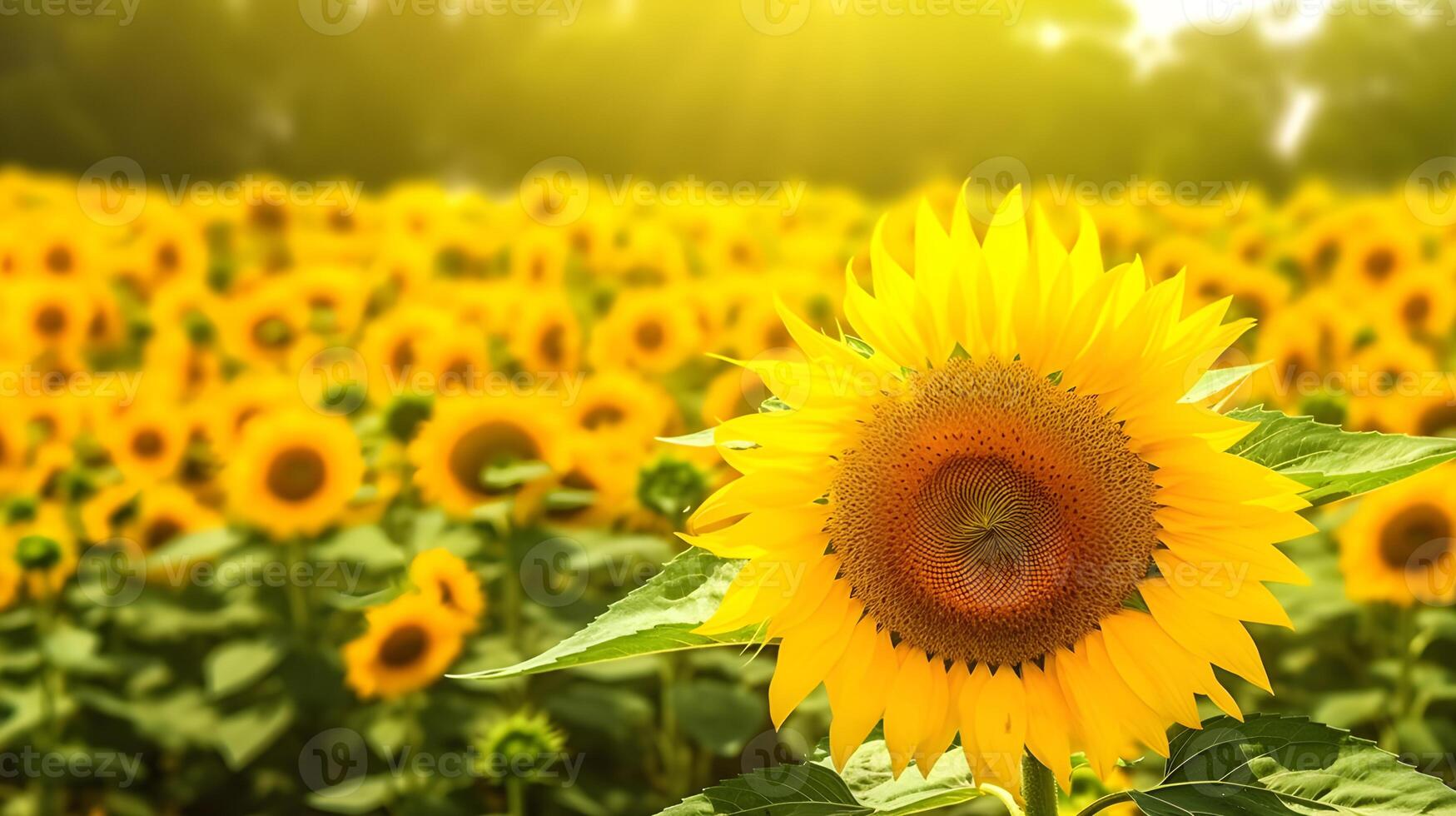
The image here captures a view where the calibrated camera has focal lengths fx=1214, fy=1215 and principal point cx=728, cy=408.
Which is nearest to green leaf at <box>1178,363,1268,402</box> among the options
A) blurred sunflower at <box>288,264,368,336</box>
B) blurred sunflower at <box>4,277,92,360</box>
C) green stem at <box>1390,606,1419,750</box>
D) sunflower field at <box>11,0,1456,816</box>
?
sunflower field at <box>11,0,1456,816</box>

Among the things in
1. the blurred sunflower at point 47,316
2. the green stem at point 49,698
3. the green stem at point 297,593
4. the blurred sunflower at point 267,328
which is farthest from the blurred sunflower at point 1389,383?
the blurred sunflower at point 47,316

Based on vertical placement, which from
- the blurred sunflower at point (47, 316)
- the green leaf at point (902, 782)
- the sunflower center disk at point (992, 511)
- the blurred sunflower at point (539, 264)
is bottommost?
the green leaf at point (902, 782)

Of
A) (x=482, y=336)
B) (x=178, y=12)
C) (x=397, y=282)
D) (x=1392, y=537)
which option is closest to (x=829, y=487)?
(x=1392, y=537)

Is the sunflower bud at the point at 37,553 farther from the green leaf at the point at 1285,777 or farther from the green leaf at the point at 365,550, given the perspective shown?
the green leaf at the point at 1285,777

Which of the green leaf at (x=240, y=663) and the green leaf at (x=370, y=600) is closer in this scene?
the green leaf at (x=370, y=600)

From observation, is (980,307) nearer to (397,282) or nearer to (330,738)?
(330,738)

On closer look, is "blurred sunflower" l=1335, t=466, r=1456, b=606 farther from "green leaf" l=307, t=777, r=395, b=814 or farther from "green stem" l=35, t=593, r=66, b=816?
"green stem" l=35, t=593, r=66, b=816

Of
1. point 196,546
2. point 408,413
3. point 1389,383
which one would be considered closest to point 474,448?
point 408,413
